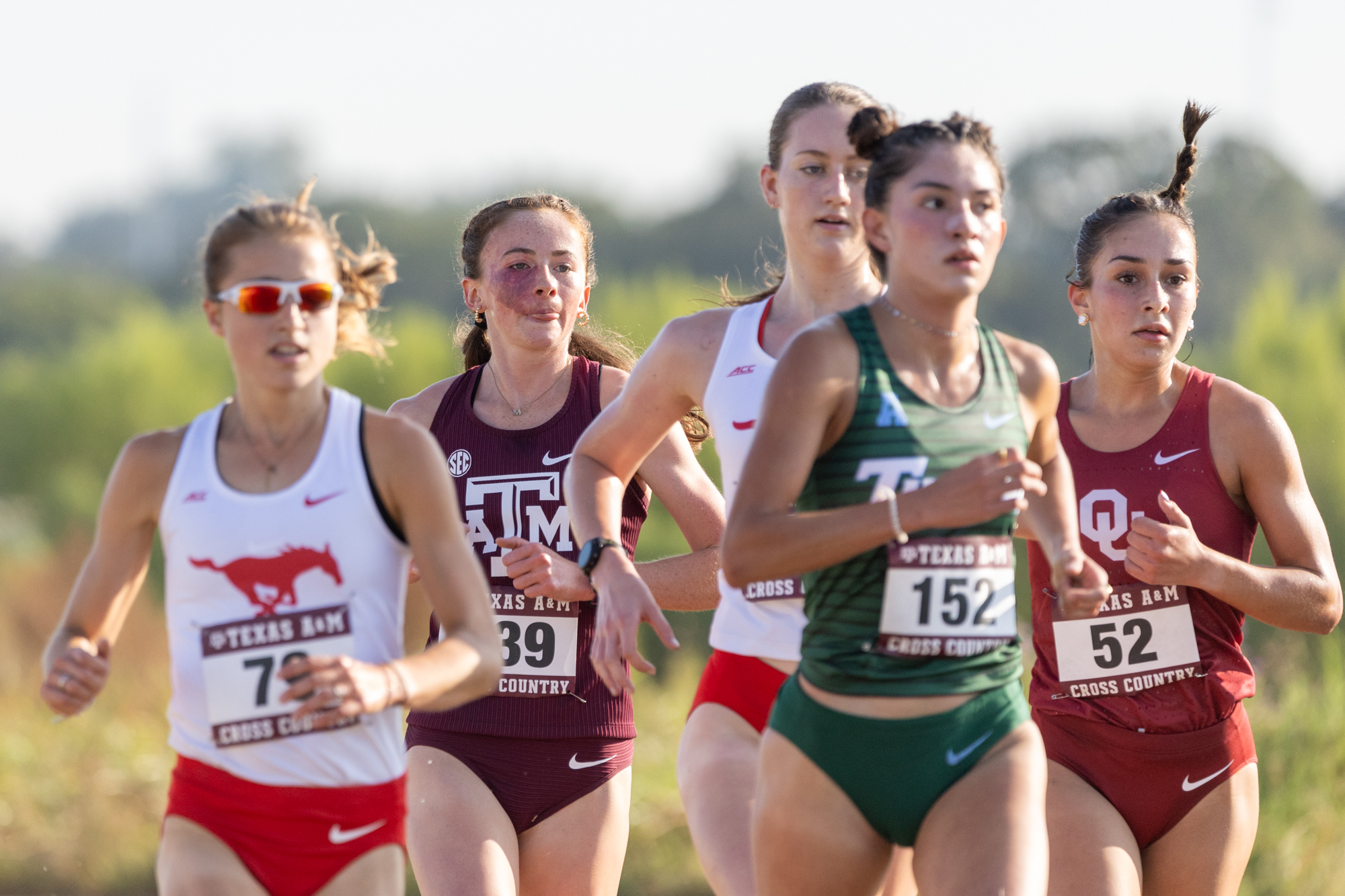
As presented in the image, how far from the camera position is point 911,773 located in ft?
10.3

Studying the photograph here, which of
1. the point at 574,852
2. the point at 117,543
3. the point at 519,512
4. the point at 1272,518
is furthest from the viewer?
the point at 519,512

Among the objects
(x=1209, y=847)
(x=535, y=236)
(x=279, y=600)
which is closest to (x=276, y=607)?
(x=279, y=600)

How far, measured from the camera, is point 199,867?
3.11 meters

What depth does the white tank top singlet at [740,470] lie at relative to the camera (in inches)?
160

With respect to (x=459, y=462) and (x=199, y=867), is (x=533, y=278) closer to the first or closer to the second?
(x=459, y=462)

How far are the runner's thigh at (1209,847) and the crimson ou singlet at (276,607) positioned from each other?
219cm

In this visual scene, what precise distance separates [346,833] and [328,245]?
1.23m

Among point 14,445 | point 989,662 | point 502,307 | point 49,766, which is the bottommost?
point 49,766

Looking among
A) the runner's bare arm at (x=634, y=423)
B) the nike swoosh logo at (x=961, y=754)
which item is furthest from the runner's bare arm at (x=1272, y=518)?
the runner's bare arm at (x=634, y=423)

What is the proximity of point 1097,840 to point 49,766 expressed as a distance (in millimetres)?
7476

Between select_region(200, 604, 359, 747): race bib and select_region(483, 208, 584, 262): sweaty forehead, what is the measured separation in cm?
206

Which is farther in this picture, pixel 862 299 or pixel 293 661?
pixel 862 299

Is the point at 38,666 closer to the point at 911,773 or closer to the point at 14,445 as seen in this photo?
the point at 14,445

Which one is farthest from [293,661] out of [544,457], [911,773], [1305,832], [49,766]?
[49,766]
